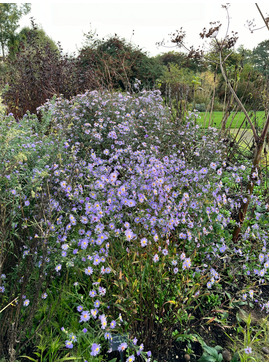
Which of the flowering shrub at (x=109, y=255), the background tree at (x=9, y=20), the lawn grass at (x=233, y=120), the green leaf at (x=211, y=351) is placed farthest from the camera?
the background tree at (x=9, y=20)

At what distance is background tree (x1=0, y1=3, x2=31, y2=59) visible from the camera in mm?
25145

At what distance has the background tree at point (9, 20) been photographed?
82.5 feet

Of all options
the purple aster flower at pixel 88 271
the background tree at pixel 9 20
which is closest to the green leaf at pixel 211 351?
the purple aster flower at pixel 88 271

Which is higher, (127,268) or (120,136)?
(120,136)

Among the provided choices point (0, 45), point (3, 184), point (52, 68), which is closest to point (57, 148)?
point (3, 184)

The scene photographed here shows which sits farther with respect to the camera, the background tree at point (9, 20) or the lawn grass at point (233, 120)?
the background tree at point (9, 20)

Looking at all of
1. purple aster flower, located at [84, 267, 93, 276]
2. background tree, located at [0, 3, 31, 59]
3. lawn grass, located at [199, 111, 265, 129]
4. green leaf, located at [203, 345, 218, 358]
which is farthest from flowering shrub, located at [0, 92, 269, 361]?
background tree, located at [0, 3, 31, 59]

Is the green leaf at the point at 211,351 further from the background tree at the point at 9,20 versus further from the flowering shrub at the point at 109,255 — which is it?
the background tree at the point at 9,20

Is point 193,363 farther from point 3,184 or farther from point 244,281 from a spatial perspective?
point 3,184

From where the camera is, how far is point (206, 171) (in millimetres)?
2768

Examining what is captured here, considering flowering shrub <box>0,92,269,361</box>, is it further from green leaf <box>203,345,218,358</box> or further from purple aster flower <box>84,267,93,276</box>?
green leaf <box>203,345,218,358</box>

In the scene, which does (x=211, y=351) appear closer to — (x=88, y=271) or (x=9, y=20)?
(x=88, y=271)

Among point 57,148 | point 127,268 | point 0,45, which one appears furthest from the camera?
point 0,45

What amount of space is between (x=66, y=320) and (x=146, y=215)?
0.85m
